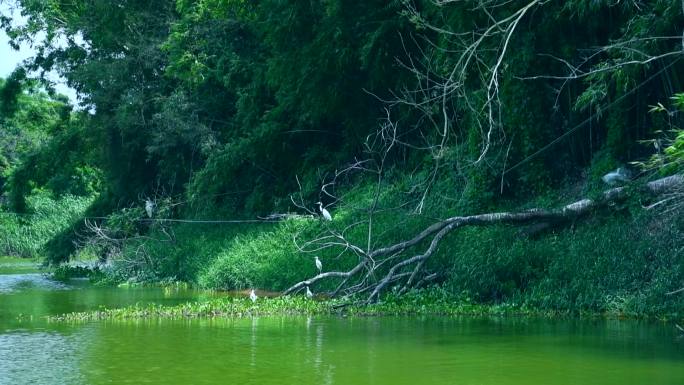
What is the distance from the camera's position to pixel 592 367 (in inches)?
461

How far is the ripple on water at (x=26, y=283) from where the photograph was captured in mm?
25219

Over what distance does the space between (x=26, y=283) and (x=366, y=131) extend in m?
9.15

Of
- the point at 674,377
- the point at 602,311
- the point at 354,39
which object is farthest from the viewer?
the point at 354,39

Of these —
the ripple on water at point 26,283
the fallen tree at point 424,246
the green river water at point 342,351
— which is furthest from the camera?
the ripple on water at point 26,283

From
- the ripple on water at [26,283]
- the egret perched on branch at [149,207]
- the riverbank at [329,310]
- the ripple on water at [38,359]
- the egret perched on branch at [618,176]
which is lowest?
the ripple on water at [38,359]

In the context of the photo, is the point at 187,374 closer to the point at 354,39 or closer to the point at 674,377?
the point at 674,377

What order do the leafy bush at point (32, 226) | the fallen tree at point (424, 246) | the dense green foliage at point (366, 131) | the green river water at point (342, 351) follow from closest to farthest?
1. the green river water at point (342, 351)
2. the dense green foliage at point (366, 131)
3. the fallen tree at point (424, 246)
4. the leafy bush at point (32, 226)

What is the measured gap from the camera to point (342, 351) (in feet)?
42.8

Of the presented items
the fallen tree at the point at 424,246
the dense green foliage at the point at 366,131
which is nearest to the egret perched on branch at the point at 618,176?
the fallen tree at the point at 424,246

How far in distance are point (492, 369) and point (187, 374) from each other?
3173mm

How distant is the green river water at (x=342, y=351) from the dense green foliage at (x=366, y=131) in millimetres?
2113

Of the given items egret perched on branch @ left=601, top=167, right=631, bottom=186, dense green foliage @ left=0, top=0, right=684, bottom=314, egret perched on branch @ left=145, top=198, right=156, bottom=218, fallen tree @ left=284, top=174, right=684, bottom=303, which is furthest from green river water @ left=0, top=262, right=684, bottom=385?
egret perched on branch @ left=145, top=198, right=156, bottom=218

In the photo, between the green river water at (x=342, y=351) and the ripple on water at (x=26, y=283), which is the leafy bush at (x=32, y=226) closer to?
the ripple on water at (x=26, y=283)

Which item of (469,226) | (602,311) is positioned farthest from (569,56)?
(602,311)
